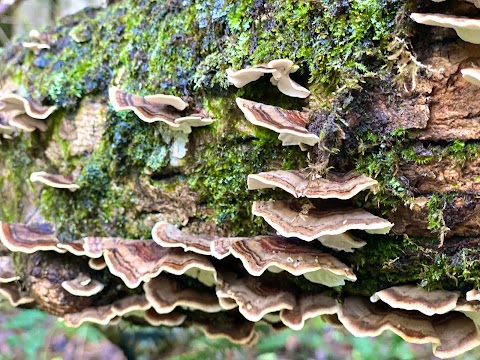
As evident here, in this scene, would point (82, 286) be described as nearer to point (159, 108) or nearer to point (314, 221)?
point (159, 108)

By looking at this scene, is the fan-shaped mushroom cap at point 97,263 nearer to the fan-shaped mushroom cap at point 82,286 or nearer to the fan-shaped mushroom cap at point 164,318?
the fan-shaped mushroom cap at point 82,286

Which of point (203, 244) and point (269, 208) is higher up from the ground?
point (269, 208)

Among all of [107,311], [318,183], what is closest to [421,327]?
[318,183]

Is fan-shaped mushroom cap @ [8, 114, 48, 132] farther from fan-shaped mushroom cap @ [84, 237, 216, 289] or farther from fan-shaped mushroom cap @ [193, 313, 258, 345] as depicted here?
fan-shaped mushroom cap @ [193, 313, 258, 345]

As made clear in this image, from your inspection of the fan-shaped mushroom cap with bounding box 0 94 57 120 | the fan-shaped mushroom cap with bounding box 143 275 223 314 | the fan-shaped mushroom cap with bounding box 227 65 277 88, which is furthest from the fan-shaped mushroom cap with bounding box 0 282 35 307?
the fan-shaped mushroom cap with bounding box 227 65 277 88

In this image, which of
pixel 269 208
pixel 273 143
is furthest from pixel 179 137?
pixel 269 208

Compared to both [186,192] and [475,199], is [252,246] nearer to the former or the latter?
[186,192]

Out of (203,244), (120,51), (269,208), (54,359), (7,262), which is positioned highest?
(120,51)
